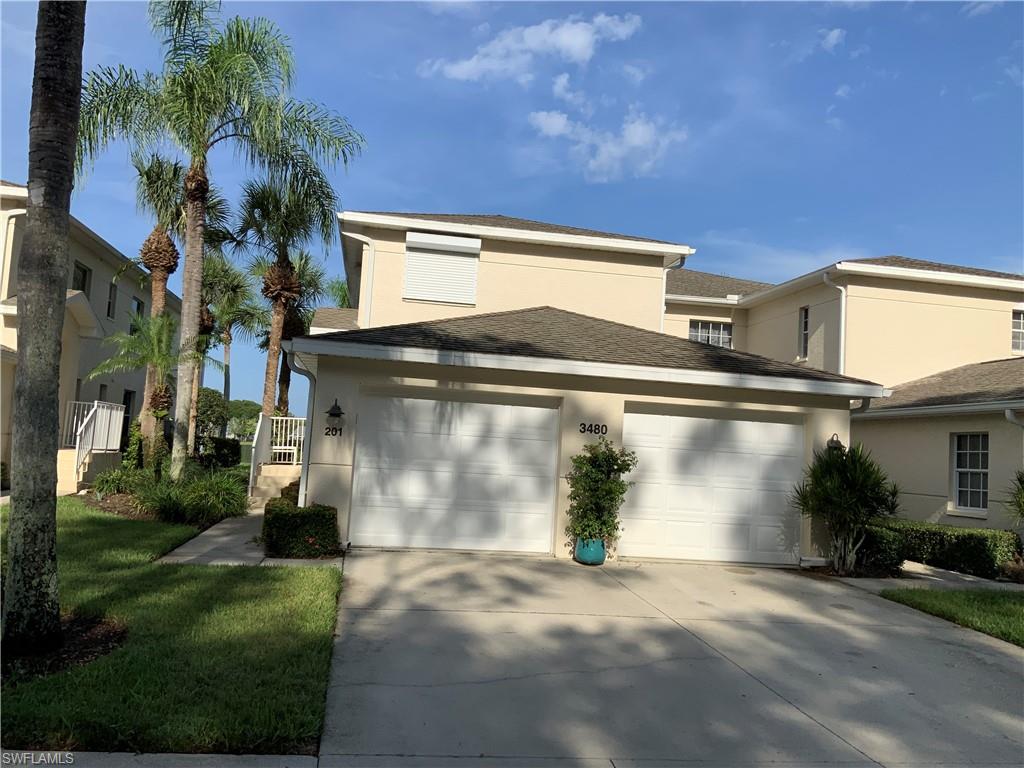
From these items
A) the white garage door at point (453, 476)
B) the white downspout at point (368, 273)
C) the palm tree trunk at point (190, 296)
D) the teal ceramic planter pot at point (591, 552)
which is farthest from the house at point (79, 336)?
the teal ceramic planter pot at point (591, 552)

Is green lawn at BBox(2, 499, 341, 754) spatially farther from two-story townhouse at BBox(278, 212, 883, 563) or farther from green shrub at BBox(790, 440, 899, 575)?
green shrub at BBox(790, 440, 899, 575)

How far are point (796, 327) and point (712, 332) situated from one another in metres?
2.68

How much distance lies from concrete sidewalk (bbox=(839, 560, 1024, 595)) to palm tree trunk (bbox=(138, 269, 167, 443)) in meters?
13.4

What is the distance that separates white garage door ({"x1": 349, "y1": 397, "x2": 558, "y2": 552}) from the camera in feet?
32.8

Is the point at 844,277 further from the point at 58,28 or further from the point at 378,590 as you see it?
the point at 58,28

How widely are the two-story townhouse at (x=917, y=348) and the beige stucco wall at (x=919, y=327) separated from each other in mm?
25

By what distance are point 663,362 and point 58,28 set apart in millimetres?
8124

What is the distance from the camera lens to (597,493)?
983 centimetres

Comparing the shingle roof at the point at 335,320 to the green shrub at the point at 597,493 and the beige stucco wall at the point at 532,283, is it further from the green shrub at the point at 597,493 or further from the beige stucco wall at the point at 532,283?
the green shrub at the point at 597,493

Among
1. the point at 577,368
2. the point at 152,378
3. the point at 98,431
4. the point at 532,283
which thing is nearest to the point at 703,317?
the point at 532,283

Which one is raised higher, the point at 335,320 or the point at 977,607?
the point at 335,320

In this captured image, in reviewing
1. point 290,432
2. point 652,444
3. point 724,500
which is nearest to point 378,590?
point 652,444

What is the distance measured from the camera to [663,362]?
10.6m

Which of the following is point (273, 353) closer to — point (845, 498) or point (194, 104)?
point (194, 104)
